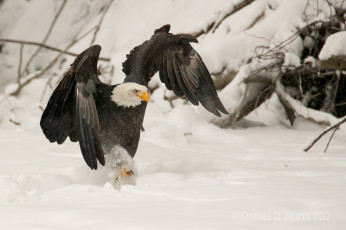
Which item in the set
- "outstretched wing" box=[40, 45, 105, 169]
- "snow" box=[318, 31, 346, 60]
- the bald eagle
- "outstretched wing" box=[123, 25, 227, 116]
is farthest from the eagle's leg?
"snow" box=[318, 31, 346, 60]

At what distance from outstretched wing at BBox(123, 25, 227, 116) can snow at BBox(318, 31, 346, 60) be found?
→ 51.3 inches

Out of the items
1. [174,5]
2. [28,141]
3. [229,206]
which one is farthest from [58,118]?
[174,5]

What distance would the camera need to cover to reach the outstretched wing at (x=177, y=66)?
155 inches

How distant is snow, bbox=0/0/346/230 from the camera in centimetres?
201

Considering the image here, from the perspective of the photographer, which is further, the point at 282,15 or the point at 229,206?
the point at 282,15

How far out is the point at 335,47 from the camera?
4754 mm

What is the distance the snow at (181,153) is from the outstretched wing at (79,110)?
252 millimetres

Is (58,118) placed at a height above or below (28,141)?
above

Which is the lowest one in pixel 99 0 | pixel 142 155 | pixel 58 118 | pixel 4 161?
pixel 142 155

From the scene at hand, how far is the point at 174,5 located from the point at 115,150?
171 inches

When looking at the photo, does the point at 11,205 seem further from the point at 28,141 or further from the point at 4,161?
the point at 28,141

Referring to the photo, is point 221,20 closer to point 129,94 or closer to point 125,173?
point 129,94

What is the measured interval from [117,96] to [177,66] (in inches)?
30.0

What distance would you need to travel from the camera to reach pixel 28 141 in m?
4.45
